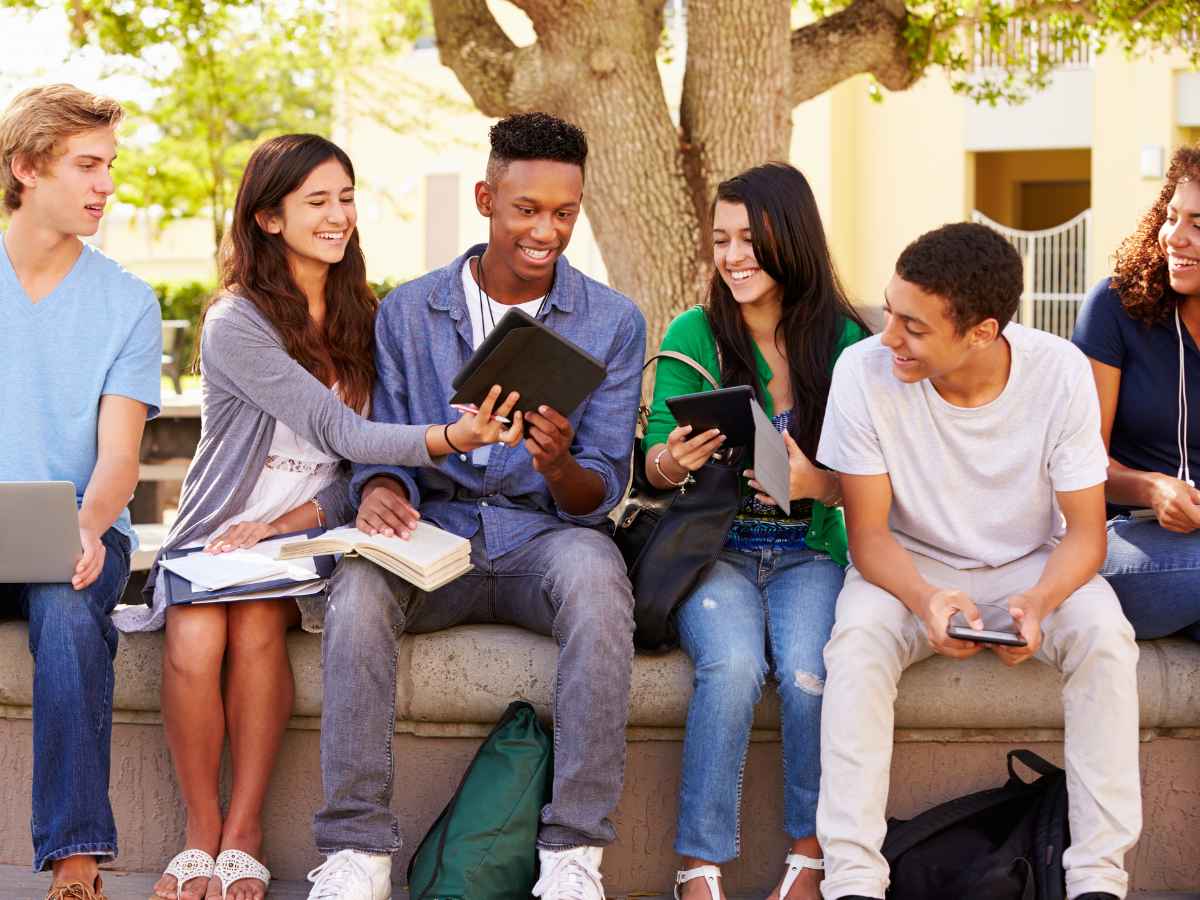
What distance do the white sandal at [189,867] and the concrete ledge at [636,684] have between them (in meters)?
0.45

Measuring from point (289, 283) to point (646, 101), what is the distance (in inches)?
149

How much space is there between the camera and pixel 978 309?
361cm

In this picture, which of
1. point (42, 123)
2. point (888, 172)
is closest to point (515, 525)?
point (42, 123)

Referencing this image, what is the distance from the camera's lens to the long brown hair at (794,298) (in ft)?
13.8

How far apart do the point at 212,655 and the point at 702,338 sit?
1625 millimetres

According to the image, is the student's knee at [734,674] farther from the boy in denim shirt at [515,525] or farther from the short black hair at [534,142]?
the short black hair at [534,142]

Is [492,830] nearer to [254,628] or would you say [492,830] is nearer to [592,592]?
[592,592]

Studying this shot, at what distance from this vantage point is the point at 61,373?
398cm

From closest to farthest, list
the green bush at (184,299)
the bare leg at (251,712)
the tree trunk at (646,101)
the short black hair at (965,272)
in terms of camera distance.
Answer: the short black hair at (965,272)
the bare leg at (251,712)
the tree trunk at (646,101)
the green bush at (184,299)

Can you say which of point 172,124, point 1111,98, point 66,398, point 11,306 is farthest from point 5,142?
point 172,124

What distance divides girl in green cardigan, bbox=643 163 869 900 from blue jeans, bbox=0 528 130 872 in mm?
1423

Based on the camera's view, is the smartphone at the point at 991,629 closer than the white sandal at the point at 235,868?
Yes

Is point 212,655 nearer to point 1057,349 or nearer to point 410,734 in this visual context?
point 410,734

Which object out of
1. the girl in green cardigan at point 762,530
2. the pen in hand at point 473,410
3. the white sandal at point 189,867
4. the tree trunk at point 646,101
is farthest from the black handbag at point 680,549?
the tree trunk at point 646,101
